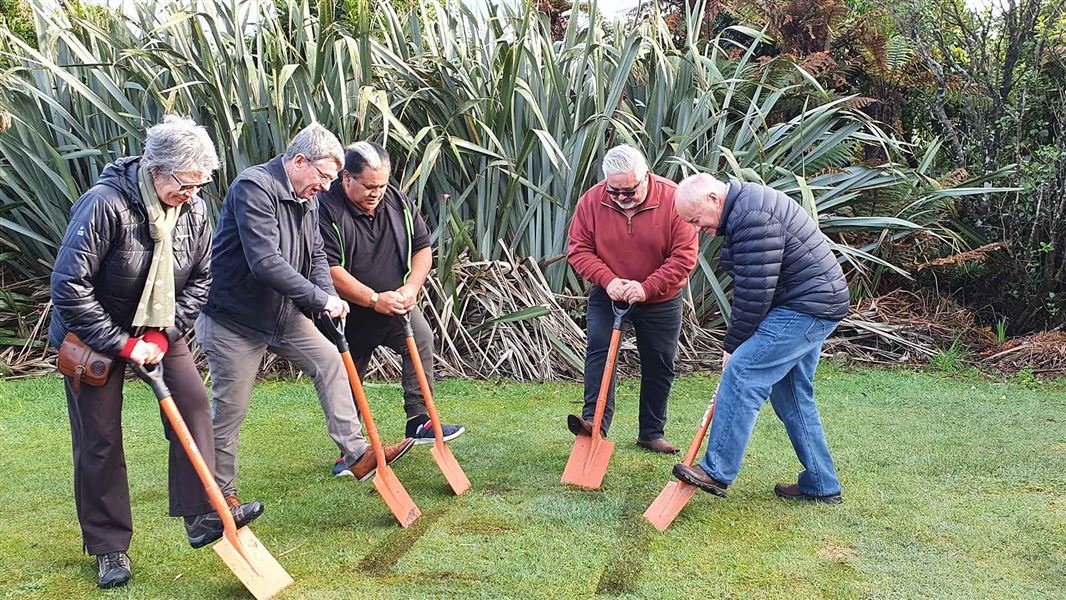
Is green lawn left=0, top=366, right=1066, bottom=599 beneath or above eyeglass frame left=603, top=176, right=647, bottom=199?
beneath

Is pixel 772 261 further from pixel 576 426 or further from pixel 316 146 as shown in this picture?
pixel 316 146

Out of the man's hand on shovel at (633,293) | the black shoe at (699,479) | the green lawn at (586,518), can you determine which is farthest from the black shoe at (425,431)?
the black shoe at (699,479)

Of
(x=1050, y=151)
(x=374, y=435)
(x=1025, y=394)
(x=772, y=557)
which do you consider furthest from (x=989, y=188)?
(x=374, y=435)

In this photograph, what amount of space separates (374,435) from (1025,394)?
4.29 m

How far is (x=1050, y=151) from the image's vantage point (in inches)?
273

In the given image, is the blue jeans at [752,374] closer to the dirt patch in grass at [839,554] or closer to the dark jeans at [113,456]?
the dirt patch in grass at [839,554]

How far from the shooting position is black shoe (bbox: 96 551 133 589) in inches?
124

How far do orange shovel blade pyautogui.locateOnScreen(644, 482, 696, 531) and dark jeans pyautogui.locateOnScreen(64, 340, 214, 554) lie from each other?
66.4 inches

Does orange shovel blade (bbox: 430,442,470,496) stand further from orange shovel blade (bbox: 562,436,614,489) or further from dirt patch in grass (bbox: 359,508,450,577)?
orange shovel blade (bbox: 562,436,614,489)

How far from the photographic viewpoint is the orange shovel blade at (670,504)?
370 cm

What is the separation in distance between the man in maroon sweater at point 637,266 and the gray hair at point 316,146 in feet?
4.30

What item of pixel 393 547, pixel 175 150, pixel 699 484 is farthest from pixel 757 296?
pixel 175 150

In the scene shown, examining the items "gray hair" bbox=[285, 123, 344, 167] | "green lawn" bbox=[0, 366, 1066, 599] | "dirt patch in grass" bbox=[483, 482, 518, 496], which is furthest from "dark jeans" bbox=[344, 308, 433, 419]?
"gray hair" bbox=[285, 123, 344, 167]

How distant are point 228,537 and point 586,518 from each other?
56.0 inches
